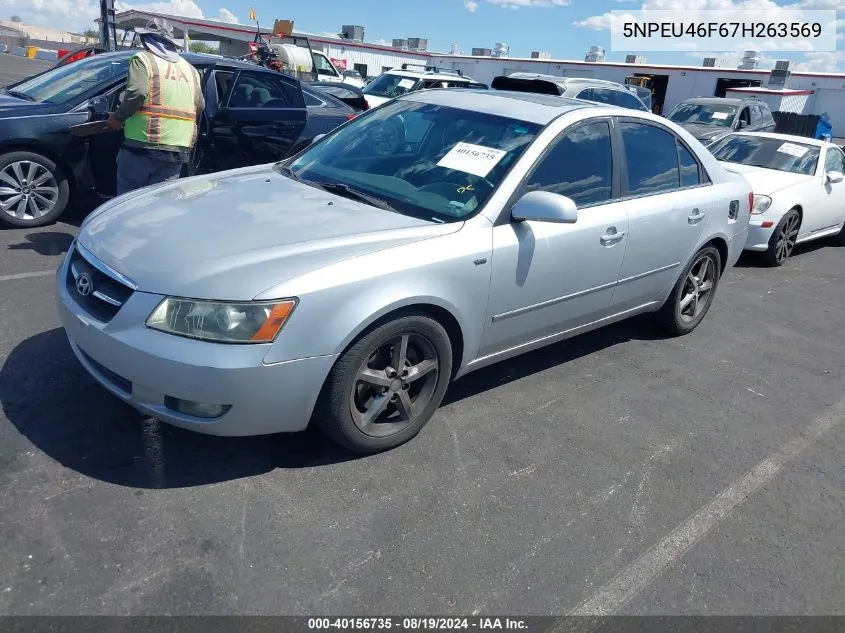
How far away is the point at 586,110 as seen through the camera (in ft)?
13.2

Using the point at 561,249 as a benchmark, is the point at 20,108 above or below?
above

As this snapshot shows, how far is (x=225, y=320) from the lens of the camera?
266 cm

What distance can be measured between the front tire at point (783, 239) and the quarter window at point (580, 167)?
4528 millimetres

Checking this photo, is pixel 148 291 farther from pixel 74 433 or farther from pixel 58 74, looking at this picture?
pixel 58 74

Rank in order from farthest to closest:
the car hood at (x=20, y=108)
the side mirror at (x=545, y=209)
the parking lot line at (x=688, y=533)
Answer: the car hood at (x=20, y=108), the side mirror at (x=545, y=209), the parking lot line at (x=688, y=533)

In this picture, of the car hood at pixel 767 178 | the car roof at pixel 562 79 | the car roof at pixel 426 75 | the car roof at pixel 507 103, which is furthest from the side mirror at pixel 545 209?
the car roof at pixel 426 75

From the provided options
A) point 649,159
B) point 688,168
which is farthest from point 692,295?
point 649,159

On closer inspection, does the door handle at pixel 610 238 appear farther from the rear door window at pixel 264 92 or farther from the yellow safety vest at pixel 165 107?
the rear door window at pixel 264 92

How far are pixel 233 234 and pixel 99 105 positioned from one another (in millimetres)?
3984

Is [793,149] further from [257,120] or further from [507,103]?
[257,120]

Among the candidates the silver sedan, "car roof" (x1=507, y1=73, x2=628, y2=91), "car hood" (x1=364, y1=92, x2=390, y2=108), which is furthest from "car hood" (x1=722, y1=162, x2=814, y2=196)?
"car hood" (x1=364, y1=92, x2=390, y2=108)

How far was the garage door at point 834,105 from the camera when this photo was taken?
3422 cm

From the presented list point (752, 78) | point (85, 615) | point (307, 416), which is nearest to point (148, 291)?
Result: point (307, 416)

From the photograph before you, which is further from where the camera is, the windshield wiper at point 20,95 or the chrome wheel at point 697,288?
the windshield wiper at point 20,95
